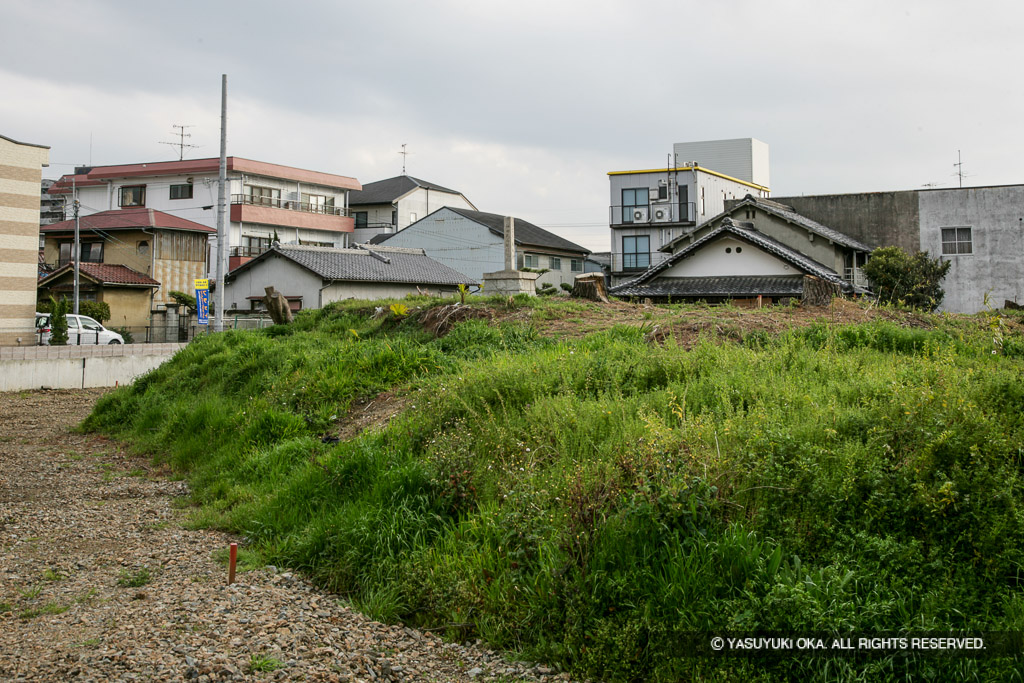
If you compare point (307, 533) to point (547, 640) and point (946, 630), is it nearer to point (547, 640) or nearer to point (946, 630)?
point (547, 640)

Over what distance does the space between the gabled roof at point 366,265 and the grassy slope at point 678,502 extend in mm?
22693

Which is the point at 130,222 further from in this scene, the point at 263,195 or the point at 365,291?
the point at 365,291

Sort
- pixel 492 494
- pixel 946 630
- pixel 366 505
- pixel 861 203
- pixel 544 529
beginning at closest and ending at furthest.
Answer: pixel 946 630 → pixel 544 529 → pixel 492 494 → pixel 366 505 → pixel 861 203

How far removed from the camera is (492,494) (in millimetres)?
5211

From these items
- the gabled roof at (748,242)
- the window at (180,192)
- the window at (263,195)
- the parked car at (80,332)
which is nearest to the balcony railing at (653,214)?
the gabled roof at (748,242)

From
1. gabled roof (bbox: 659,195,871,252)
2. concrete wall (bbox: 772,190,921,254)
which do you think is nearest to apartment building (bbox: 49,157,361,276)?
gabled roof (bbox: 659,195,871,252)

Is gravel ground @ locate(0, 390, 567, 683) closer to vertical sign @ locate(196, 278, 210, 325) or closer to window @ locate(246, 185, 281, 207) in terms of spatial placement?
vertical sign @ locate(196, 278, 210, 325)

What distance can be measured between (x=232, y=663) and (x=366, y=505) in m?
1.80

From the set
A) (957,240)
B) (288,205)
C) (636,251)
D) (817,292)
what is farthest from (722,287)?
(288,205)

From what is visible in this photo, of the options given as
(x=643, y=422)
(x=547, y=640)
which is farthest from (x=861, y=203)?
(x=547, y=640)

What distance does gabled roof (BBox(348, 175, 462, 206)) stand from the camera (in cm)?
4556

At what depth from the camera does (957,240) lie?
28.1 metres

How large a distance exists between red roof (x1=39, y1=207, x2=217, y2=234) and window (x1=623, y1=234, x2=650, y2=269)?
2129cm

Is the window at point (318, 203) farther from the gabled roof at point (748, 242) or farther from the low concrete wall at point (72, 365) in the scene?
the gabled roof at point (748, 242)
